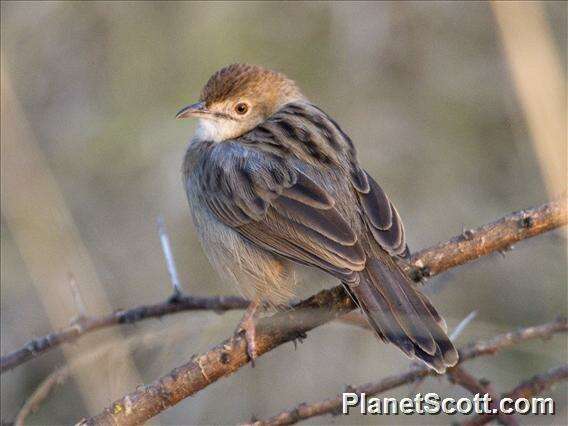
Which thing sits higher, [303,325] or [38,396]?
[38,396]

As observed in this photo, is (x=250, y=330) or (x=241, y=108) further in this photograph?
(x=241, y=108)

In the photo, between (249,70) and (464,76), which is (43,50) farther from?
(464,76)

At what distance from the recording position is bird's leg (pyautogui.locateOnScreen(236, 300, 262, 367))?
152 inches

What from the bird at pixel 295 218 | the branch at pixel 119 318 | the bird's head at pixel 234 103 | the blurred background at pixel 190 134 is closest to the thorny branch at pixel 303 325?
the bird at pixel 295 218

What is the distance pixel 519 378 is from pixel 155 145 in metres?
3.51

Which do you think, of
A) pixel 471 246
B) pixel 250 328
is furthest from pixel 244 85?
pixel 471 246

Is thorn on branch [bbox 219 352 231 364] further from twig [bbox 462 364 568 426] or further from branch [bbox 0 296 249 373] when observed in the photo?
twig [bbox 462 364 568 426]

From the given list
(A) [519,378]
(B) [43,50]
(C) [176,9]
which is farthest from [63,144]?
(A) [519,378]

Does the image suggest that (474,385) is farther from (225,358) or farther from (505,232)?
(225,358)

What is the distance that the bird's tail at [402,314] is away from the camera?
4.04 m

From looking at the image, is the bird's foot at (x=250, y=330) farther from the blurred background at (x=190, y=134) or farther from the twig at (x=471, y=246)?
the blurred background at (x=190, y=134)

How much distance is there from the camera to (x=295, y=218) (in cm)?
463

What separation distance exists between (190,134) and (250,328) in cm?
385

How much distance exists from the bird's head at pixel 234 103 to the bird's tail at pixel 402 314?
1.47m
